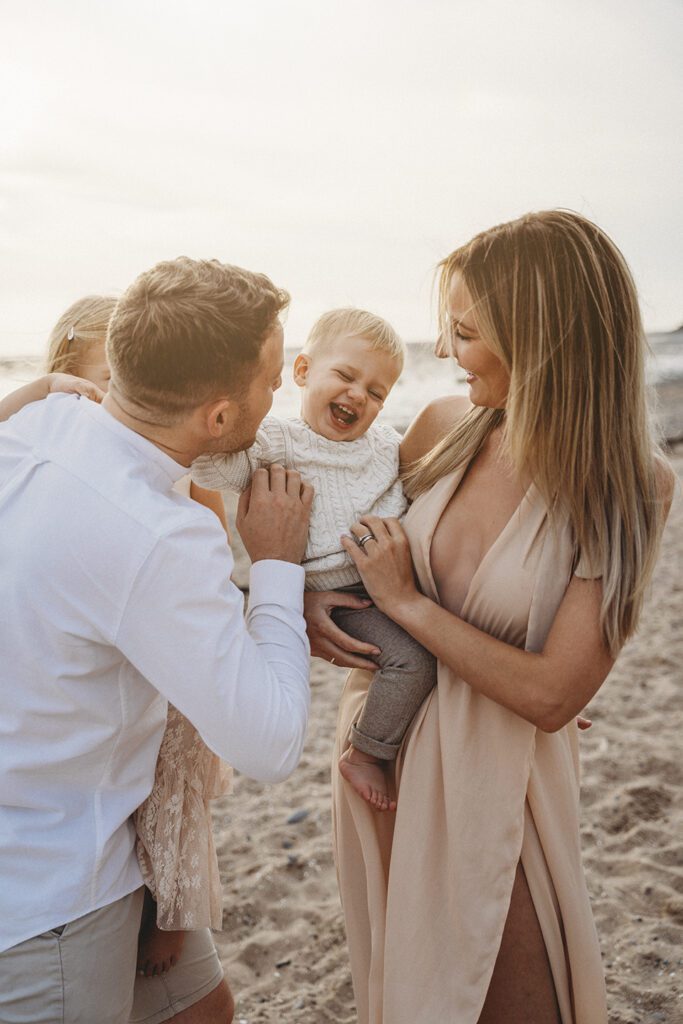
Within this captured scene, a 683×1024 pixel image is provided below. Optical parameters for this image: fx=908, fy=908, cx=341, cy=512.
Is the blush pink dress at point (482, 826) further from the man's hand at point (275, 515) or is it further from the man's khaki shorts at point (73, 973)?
the man's khaki shorts at point (73, 973)

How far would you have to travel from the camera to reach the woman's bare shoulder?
8.68 feet

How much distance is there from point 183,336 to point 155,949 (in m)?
1.51

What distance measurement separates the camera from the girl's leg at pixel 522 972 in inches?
87.0

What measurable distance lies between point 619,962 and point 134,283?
3143 millimetres

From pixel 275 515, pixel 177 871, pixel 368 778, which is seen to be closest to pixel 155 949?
pixel 177 871

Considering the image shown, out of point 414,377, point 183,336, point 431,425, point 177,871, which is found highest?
point 183,336

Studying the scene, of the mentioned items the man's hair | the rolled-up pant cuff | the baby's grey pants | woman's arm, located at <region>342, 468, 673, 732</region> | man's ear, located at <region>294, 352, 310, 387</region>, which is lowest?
the rolled-up pant cuff

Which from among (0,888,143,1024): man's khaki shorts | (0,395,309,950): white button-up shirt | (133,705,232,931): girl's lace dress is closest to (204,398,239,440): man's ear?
(0,395,309,950): white button-up shirt

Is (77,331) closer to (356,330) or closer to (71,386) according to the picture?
(71,386)

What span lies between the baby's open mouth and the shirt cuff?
700mm

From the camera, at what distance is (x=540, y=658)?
203cm

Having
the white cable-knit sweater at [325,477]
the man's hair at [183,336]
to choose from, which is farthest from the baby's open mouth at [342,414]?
the man's hair at [183,336]

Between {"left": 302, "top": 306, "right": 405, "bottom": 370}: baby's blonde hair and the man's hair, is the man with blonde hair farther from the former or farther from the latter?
{"left": 302, "top": 306, "right": 405, "bottom": 370}: baby's blonde hair

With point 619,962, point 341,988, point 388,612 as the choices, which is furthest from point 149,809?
point 619,962
